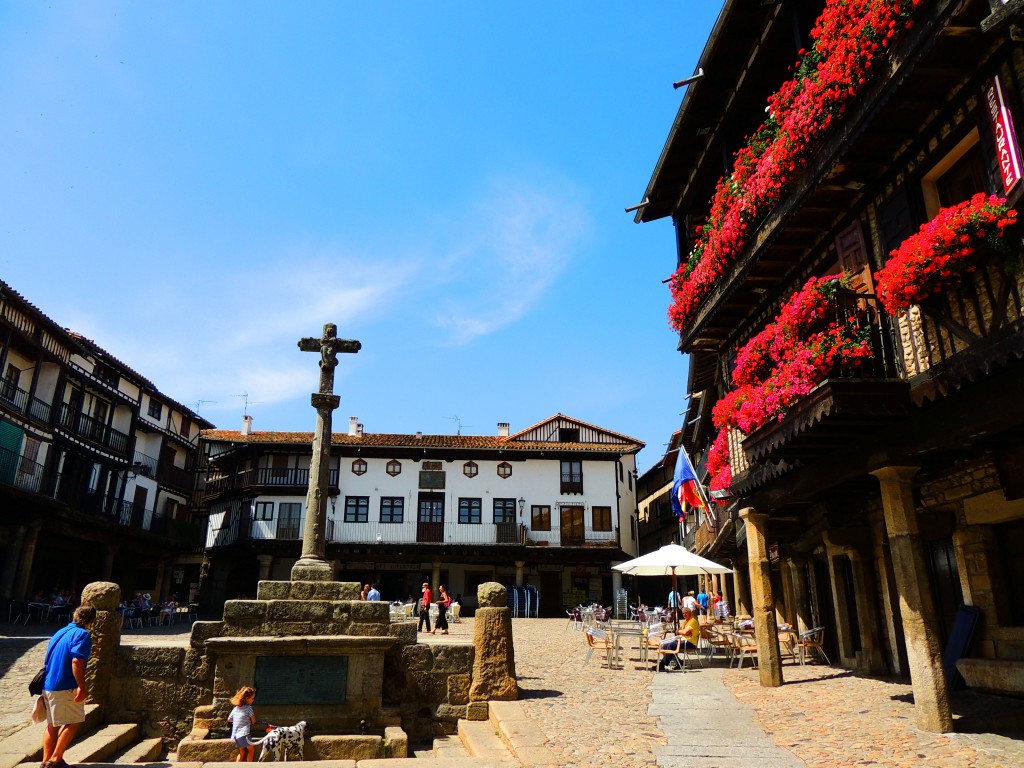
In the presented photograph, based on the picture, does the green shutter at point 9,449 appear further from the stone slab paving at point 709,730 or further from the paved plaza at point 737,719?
the stone slab paving at point 709,730

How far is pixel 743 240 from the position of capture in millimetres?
10438

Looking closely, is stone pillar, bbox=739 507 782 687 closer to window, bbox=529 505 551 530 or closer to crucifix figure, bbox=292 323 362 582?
crucifix figure, bbox=292 323 362 582

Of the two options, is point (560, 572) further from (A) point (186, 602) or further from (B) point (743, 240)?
(B) point (743, 240)

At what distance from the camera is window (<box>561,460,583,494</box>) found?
36906mm

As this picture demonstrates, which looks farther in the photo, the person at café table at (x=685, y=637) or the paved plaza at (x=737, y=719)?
the person at café table at (x=685, y=637)

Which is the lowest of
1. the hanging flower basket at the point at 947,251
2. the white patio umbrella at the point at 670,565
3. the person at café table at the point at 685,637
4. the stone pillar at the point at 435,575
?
the person at café table at the point at 685,637

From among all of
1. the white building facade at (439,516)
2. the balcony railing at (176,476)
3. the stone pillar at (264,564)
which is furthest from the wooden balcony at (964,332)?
the balcony railing at (176,476)

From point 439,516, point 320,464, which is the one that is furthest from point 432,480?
point 320,464

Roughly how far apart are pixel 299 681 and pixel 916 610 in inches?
284

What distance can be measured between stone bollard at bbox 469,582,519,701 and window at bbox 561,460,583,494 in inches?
1072

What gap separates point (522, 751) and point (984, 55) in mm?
→ 7551

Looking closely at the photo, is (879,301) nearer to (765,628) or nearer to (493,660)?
(765,628)

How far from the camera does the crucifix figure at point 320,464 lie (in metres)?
10.3

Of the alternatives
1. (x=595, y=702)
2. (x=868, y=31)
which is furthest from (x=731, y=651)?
(x=868, y=31)
